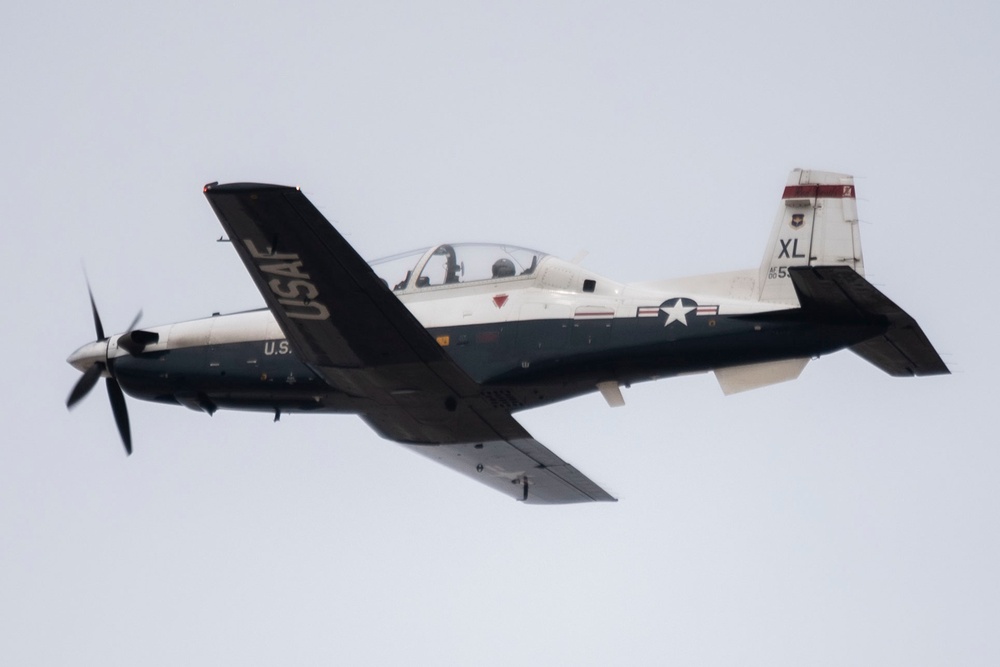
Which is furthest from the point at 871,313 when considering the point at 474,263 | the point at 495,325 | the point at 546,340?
the point at 474,263

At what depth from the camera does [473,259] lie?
22406mm

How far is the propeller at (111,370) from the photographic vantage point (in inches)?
971

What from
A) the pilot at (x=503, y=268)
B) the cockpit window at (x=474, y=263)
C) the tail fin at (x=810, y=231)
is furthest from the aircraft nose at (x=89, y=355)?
the tail fin at (x=810, y=231)

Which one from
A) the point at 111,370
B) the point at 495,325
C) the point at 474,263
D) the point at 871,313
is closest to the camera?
the point at 871,313

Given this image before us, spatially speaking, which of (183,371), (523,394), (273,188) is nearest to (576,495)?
(523,394)

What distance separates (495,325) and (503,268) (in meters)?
0.87

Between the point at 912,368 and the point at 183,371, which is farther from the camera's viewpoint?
the point at 183,371

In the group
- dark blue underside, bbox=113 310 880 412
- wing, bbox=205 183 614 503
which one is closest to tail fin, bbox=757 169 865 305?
dark blue underside, bbox=113 310 880 412

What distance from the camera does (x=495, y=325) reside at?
21891 millimetres

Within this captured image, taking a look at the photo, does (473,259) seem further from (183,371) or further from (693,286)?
(183,371)

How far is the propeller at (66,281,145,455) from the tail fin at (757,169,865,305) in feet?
31.9

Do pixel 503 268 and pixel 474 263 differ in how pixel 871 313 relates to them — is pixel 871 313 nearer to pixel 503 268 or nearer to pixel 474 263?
pixel 503 268

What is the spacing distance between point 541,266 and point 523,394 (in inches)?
71.0

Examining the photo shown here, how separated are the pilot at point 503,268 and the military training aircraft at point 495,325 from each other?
2 cm
